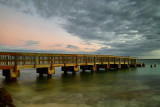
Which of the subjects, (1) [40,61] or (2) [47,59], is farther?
(1) [40,61]

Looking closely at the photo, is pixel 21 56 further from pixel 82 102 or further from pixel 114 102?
pixel 114 102

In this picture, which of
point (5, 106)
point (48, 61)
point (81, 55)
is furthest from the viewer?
point (81, 55)

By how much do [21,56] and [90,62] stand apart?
17.5 meters

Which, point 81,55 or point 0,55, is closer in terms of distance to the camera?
point 0,55

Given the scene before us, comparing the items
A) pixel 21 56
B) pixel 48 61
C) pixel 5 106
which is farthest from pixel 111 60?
pixel 5 106

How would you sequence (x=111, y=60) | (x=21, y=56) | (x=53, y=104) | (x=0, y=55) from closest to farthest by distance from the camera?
(x=53, y=104) → (x=0, y=55) → (x=21, y=56) → (x=111, y=60)

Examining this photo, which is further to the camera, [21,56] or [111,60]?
[111,60]

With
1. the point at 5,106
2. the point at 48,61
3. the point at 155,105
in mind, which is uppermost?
the point at 48,61

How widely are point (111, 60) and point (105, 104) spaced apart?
3169 cm

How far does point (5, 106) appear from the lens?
8.80 meters

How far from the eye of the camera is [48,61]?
23312 mm

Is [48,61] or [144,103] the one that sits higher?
[48,61]

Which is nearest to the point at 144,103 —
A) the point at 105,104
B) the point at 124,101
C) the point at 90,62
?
the point at 124,101

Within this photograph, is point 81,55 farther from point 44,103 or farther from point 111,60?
point 44,103
